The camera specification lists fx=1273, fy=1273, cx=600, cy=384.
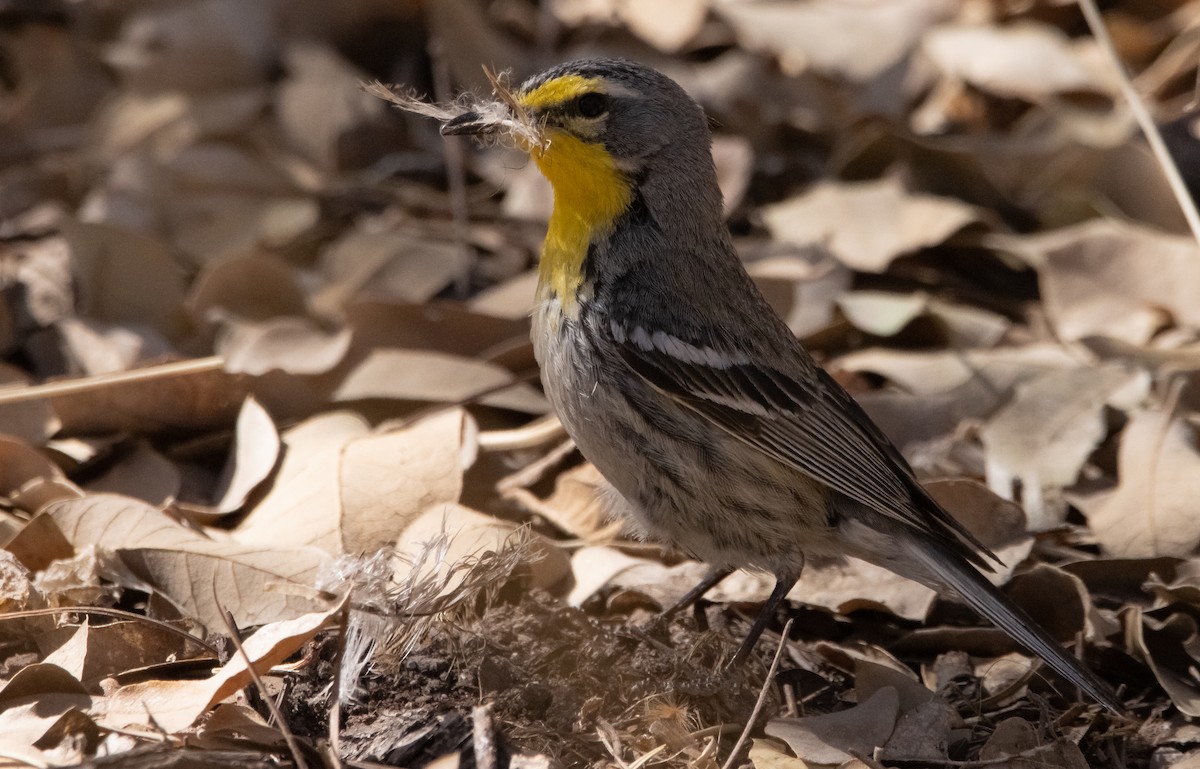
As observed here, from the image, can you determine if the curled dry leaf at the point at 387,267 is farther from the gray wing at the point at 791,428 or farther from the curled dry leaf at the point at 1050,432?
the curled dry leaf at the point at 1050,432

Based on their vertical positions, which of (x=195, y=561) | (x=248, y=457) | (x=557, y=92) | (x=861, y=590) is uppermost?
(x=557, y=92)

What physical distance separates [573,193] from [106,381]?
5.75 ft

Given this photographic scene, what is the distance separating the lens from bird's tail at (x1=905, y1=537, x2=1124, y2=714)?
3.54 m

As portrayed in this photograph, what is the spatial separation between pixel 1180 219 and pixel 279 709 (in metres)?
4.60

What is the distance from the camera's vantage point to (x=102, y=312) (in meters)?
5.20

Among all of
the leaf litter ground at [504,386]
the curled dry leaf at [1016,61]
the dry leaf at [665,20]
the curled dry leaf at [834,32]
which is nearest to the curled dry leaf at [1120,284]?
the leaf litter ground at [504,386]

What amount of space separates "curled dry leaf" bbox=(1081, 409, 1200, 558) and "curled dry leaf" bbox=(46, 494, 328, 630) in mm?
2559

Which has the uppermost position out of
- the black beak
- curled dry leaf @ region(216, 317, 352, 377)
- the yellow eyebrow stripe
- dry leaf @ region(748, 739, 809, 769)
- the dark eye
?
the yellow eyebrow stripe

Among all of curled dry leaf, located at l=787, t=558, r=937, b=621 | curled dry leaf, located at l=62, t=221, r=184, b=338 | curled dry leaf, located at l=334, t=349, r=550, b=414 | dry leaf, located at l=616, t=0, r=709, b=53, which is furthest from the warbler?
dry leaf, located at l=616, t=0, r=709, b=53

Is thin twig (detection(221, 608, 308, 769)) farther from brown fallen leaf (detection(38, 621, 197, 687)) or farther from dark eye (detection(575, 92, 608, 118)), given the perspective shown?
dark eye (detection(575, 92, 608, 118))

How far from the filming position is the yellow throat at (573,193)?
401 cm

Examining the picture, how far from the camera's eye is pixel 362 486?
13.3ft

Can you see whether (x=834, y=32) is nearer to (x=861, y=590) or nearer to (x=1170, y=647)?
(x=861, y=590)

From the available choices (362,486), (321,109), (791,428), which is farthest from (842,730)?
(321,109)
